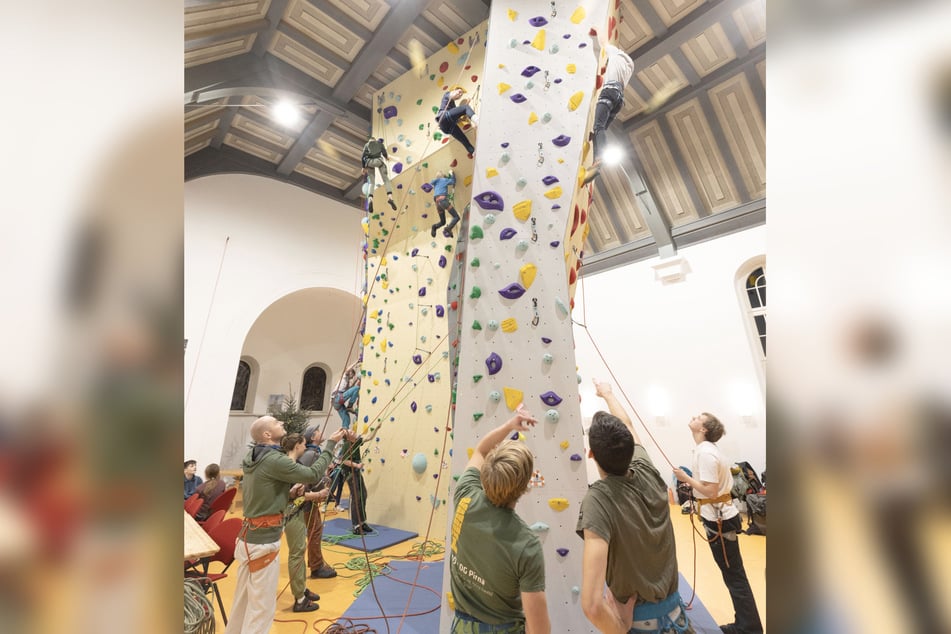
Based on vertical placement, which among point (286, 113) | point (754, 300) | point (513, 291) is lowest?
point (513, 291)

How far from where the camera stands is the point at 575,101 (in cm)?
283

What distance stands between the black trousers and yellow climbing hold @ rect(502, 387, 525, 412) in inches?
60.1

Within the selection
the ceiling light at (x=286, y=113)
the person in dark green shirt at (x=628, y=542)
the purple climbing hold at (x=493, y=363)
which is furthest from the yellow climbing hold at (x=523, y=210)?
the ceiling light at (x=286, y=113)

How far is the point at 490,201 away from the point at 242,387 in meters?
9.70

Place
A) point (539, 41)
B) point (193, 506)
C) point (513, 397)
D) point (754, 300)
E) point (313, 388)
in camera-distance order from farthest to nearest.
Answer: point (313, 388) < point (754, 300) < point (193, 506) < point (539, 41) < point (513, 397)

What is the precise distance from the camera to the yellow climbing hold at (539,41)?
2975mm

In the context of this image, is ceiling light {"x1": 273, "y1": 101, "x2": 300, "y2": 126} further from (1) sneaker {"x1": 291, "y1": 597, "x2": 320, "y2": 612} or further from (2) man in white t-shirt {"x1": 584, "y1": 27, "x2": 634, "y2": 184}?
(1) sneaker {"x1": 291, "y1": 597, "x2": 320, "y2": 612}

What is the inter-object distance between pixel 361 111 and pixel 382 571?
6156 mm

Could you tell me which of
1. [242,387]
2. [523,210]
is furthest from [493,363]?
[242,387]

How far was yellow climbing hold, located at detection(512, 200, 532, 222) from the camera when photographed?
8.77ft

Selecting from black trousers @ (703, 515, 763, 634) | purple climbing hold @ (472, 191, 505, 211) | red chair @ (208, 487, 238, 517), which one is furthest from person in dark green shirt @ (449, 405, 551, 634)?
red chair @ (208, 487, 238, 517)

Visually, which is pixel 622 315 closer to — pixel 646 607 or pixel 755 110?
pixel 755 110

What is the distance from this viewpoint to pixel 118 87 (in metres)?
0.28

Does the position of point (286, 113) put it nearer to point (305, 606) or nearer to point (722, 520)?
point (305, 606)
